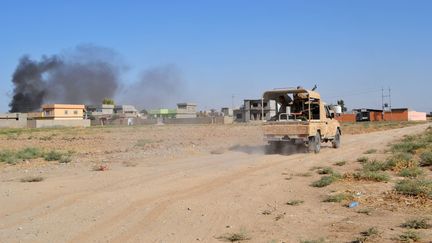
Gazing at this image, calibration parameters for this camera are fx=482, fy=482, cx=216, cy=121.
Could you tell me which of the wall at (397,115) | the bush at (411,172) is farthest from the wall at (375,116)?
the bush at (411,172)

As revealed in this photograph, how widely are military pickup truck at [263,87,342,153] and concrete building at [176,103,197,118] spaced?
411ft

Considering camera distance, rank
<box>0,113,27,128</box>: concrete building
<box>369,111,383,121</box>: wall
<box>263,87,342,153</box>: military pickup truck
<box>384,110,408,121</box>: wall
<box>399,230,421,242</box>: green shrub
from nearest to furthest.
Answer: <box>399,230,421,242</box>: green shrub
<box>263,87,342,153</box>: military pickup truck
<box>0,113,27,128</box>: concrete building
<box>369,111,383,121</box>: wall
<box>384,110,408,121</box>: wall

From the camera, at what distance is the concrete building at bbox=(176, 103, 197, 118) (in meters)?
151

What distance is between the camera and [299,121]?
2133cm

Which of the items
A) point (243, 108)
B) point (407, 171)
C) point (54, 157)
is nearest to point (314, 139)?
point (407, 171)

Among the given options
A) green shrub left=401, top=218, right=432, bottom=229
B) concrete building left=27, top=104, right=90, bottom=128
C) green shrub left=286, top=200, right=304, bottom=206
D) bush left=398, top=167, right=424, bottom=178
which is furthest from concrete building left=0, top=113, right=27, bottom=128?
green shrub left=401, top=218, right=432, bottom=229

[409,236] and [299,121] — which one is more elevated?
[299,121]

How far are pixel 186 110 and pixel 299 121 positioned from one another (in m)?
137

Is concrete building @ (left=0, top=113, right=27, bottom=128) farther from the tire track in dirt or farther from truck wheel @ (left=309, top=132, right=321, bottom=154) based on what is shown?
the tire track in dirt

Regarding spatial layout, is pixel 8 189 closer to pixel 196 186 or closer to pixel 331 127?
pixel 196 186

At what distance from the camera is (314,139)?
2189 centimetres

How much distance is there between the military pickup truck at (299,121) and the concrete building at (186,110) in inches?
4936

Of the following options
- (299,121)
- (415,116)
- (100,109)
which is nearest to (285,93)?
(299,121)

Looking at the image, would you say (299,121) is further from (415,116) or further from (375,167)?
(415,116)
